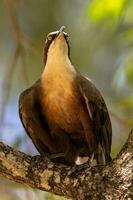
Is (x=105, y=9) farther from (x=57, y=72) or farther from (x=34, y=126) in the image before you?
(x=34, y=126)

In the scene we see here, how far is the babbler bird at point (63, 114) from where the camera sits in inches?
163

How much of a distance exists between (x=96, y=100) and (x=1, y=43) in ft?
16.1

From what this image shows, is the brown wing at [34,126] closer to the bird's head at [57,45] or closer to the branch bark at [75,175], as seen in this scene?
the bird's head at [57,45]

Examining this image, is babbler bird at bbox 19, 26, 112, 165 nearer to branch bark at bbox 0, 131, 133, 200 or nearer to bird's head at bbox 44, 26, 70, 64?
bird's head at bbox 44, 26, 70, 64

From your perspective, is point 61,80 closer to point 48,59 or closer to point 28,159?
point 48,59

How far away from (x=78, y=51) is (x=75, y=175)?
4.97 meters

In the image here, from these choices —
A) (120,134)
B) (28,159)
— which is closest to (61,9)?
(120,134)

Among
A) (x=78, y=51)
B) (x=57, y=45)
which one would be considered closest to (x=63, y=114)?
(x=57, y=45)

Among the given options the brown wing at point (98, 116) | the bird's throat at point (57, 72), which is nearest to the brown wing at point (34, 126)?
the bird's throat at point (57, 72)

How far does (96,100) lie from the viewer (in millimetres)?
4125

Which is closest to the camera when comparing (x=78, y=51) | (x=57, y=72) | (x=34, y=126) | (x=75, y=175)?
(x=75, y=175)

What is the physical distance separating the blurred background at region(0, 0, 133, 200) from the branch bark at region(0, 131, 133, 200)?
35 centimetres

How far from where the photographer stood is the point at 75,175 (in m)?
3.47

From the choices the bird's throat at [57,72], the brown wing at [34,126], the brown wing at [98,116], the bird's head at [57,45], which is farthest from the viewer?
the bird's head at [57,45]
